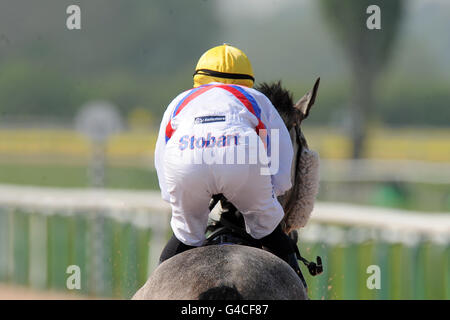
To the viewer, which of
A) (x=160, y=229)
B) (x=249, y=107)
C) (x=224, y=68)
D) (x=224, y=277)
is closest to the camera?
(x=224, y=277)

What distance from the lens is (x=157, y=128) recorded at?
2842cm

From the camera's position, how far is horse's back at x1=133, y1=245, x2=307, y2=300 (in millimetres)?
2145

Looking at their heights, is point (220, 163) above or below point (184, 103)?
below

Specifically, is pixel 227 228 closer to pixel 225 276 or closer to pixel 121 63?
pixel 225 276

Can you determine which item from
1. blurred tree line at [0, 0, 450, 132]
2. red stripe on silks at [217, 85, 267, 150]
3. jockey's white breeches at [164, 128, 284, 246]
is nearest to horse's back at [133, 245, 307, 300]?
jockey's white breeches at [164, 128, 284, 246]

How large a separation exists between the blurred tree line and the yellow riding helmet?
2630cm

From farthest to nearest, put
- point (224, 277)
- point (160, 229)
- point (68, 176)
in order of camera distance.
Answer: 1. point (68, 176)
2. point (160, 229)
3. point (224, 277)

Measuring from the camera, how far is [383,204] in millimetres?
13758

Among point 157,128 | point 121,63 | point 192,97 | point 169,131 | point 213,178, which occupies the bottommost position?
point 157,128

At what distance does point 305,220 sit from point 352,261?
2.18 m

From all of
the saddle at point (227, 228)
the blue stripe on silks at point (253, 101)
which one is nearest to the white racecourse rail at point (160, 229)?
the saddle at point (227, 228)

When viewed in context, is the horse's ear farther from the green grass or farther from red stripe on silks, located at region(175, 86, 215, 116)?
the green grass

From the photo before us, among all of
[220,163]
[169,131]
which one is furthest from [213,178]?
[169,131]

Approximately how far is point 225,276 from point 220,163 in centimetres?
36
